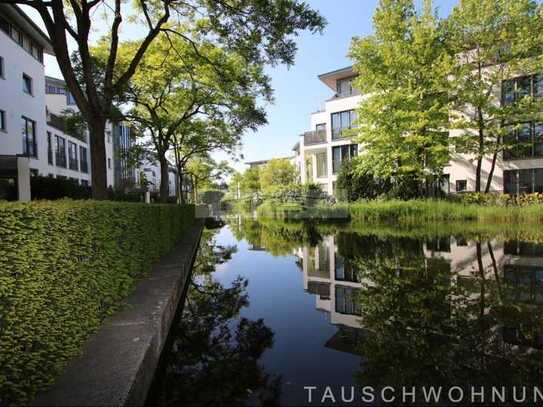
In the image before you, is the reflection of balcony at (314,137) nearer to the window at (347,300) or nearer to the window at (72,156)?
the window at (72,156)

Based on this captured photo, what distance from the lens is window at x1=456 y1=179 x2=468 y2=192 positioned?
73.0 ft

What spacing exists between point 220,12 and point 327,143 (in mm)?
22224

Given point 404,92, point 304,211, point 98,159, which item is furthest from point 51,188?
point 404,92

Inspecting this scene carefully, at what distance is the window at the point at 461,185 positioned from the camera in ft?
73.0

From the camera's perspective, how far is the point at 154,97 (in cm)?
1439

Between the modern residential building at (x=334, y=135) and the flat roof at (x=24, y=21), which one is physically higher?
the flat roof at (x=24, y=21)

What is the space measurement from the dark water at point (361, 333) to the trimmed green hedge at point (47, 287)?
3.21 feet

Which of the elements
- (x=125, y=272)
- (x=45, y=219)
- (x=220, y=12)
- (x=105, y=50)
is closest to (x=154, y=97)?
(x=105, y=50)

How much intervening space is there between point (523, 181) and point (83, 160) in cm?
3443

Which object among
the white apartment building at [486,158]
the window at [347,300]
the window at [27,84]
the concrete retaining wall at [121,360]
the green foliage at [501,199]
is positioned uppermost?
the window at [27,84]

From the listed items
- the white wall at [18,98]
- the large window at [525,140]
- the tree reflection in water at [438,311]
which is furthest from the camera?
the large window at [525,140]

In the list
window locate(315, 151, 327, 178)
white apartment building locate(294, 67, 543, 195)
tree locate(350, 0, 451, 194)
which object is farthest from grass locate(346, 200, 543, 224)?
window locate(315, 151, 327, 178)

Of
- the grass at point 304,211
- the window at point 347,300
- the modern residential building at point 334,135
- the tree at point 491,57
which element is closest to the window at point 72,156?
the grass at point 304,211

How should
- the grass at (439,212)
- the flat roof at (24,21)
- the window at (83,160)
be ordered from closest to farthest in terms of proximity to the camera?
the grass at (439,212) → the flat roof at (24,21) → the window at (83,160)
